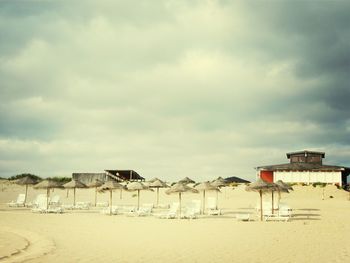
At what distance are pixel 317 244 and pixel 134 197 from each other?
25668 mm

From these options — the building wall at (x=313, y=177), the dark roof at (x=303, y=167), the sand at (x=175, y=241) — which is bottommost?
the sand at (x=175, y=241)

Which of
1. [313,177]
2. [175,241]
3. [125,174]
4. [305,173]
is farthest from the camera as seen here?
[125,174]

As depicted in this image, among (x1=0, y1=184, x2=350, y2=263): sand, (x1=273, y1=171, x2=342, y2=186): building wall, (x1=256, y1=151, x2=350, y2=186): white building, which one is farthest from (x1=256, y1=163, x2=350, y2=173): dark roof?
(x1=0, y1=184, x2=350, y2=263): sand

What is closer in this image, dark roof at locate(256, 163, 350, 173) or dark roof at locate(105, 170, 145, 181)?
dark roof at locate(256, 163, 350, 173)

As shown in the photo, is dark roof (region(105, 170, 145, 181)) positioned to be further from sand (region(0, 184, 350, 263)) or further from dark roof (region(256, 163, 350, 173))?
sand (region(0, 184, 350, 263))

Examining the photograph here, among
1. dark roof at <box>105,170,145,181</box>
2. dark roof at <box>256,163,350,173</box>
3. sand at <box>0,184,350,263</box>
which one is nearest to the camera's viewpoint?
sand at <box>0,184,350,263</box>

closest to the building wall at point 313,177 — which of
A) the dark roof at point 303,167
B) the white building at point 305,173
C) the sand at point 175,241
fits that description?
the white building at point 305,173

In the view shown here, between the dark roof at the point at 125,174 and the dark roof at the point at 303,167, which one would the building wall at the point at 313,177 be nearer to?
the dark roof at the point at 303,167

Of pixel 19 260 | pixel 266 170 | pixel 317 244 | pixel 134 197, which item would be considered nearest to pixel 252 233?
pixel 317 244

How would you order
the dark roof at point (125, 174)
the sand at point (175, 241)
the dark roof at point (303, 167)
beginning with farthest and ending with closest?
the dark roof at point (125, 174) < the dark roof at point (303, 167) < the sand at point (175, 241)

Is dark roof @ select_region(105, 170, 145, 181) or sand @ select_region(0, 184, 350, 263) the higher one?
dark roof @ select_region(105, 170, 145, 181)

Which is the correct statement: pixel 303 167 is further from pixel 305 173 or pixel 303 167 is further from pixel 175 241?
pixel 175 241

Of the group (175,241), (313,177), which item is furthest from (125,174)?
(175,241)

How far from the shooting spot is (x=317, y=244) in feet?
40.1
